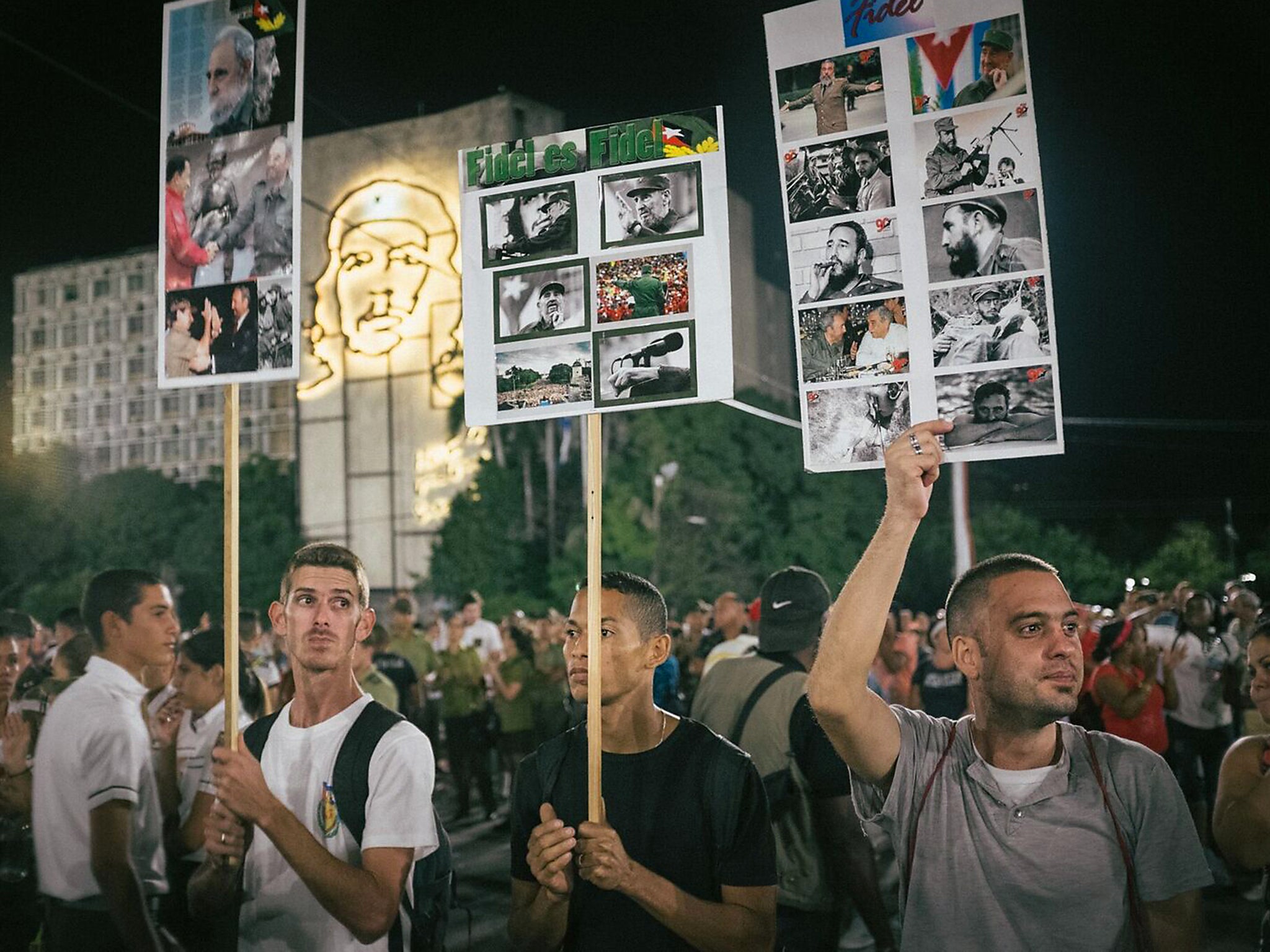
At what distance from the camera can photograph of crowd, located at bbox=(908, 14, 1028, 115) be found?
2455 mm

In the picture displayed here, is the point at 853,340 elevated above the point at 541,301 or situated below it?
below

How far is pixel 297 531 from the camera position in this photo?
18.3 metres

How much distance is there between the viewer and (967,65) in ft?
8.17

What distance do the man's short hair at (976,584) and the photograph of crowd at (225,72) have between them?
2238mm

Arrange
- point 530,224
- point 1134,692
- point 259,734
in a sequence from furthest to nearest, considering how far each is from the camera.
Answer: point 1134,692, point 259,734, point 530,224

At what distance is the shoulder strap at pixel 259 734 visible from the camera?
2900 millimetres

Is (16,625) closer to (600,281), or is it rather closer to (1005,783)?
(600,281)

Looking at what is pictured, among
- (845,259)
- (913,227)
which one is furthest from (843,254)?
(913,227)

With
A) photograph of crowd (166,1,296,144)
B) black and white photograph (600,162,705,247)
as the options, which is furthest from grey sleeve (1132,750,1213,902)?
photograph of crowd (166,1,296,144)

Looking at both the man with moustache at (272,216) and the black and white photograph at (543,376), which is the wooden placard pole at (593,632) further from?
the man with moustache at (272,216)

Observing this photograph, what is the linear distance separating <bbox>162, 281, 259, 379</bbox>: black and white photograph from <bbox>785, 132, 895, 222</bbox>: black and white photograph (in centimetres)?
154

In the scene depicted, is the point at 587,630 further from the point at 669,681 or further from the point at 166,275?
the point at 669,681

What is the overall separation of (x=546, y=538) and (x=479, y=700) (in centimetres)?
1054

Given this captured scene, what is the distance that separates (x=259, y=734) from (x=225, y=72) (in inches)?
75.4
